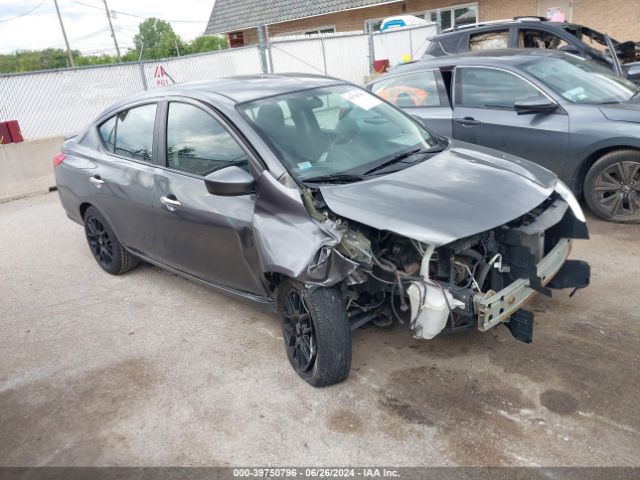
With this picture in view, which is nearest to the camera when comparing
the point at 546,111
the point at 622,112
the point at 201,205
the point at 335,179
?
the point at 335,179

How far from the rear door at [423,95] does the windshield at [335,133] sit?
204 cm

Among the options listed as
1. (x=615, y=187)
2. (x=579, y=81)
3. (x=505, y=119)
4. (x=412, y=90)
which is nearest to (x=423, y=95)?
(x=412, y=90)

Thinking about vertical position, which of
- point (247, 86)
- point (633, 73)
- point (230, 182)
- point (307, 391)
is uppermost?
point (247, 86)

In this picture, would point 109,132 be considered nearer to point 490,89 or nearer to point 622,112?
point 490,89

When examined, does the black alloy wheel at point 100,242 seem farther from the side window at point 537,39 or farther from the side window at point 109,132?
the side window at point 537,39

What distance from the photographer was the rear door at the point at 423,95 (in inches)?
248

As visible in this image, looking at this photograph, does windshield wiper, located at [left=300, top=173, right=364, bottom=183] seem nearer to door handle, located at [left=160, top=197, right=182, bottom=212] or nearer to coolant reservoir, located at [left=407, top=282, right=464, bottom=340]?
coolant reservoir, located at [left=407, top=282, right=464, bottom=340]

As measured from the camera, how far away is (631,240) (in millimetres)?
5062

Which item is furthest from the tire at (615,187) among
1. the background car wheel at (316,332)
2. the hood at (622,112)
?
the background car wheel at (316,332)

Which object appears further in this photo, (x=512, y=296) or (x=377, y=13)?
(x=377, y=13)

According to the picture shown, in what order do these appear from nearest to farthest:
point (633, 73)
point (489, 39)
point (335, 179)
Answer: point (335, 179)
point (633, 73)
point (489, 39)

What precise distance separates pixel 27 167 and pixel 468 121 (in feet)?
23.0

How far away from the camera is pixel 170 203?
400 centimetres

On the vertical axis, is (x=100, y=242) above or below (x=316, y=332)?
below
